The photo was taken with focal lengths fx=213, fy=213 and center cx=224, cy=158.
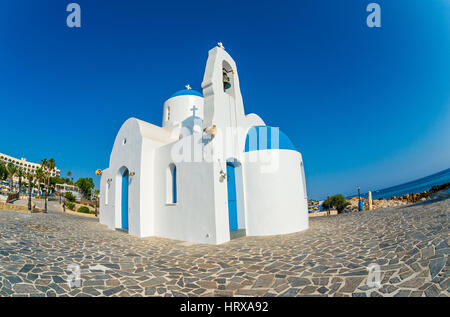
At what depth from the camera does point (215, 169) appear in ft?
26.5

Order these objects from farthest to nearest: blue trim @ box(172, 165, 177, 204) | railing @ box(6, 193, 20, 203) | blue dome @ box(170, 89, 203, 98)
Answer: railing @ box(6, 193, 20, 203), blue dome @ box(170, 89, 203, 98), blue trim @ box(172, 165, 177, 204)

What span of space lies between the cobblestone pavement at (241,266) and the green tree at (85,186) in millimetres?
56982

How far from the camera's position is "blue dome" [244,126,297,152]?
1017cm

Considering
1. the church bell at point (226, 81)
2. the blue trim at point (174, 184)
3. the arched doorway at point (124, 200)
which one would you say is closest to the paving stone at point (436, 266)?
the blue trim at point (174, 184)

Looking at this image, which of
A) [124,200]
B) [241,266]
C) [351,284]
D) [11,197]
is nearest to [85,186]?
[11,197]

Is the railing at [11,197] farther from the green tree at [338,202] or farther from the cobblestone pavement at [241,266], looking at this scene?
the green tree at [338,202]

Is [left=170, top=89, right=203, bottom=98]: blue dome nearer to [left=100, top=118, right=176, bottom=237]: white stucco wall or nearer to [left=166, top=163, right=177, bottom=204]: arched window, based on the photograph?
[left=100, top=118, right=176, bottom=237]: white stucco wall

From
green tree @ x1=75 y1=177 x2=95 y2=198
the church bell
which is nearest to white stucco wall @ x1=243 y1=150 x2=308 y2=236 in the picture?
the church bell

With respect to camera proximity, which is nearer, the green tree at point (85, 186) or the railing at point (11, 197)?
the railing at point (11, 197)

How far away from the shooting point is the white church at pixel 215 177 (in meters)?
8.23

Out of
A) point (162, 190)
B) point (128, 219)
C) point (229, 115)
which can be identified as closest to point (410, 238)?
point (229, 115)

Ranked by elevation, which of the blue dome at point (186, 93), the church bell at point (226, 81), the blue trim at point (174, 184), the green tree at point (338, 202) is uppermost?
the blue dome at point (186, 93)

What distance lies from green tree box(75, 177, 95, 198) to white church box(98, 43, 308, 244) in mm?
53967

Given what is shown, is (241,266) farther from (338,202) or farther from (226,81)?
(338,202)
